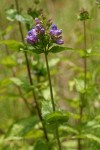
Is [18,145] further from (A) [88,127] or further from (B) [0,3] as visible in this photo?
(B) [0,3]

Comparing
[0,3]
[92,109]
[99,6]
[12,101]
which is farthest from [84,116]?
[0,3]

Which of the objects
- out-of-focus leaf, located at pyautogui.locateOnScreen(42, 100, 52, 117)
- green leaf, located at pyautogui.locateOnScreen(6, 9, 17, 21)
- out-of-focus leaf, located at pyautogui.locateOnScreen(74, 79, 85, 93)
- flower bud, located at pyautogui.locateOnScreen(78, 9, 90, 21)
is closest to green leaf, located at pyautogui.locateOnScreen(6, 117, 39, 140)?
out-of-focus leaf, located at pyautogui.locateOnScreen(74, 79, 85, 93)

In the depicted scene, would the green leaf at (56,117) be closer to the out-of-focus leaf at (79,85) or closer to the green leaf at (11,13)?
the out-of-focus leaf at (79,85)

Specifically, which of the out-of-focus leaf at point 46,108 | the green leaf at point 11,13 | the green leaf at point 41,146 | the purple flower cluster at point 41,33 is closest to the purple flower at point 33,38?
the purple flower cluster at point 41,33

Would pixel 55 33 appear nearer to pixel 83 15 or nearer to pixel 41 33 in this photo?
pixel 41 33

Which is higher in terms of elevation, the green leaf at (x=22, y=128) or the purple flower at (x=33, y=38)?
the purple flower at (x=33, y=38)


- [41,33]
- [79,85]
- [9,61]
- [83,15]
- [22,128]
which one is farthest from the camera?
[9,61]

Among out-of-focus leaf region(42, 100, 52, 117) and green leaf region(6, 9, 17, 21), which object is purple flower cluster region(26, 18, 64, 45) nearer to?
out-of-focus leaf region(42, 100, 52, 117)

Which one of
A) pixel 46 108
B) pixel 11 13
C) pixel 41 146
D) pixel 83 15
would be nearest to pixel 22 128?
pixel 41 146
